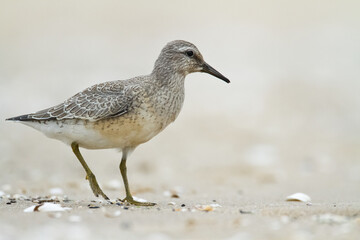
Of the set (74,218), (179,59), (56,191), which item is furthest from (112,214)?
(56,191)

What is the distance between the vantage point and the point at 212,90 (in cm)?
1597

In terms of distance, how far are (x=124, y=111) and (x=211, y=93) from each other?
343 inches

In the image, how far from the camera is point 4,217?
589 cm

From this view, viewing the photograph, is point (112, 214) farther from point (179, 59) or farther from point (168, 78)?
point (179, 59)

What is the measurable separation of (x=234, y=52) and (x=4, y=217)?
14822 mm

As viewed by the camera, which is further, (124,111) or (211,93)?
(211,93)

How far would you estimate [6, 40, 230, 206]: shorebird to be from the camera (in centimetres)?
707

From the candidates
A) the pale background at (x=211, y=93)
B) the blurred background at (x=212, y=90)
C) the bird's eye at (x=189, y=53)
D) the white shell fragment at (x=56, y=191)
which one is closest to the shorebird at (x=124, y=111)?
the bird's eye at (x=189, y=53)

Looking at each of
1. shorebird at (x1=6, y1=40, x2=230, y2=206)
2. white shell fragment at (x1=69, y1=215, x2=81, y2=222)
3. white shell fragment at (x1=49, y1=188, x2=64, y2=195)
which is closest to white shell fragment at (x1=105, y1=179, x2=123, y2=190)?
white shell fragment at (x1=49, y1=188, x2=64, y2=195)

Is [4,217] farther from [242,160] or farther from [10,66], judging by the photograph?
[10,66]

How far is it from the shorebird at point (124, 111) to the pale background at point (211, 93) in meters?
1.12

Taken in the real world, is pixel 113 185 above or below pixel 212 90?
below

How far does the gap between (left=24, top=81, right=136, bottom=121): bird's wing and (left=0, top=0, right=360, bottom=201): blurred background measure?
1.57 meters

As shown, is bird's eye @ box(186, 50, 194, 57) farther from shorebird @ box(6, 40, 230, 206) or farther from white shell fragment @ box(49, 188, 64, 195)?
white shell fragment @ box(49, 188, 64, 195)
